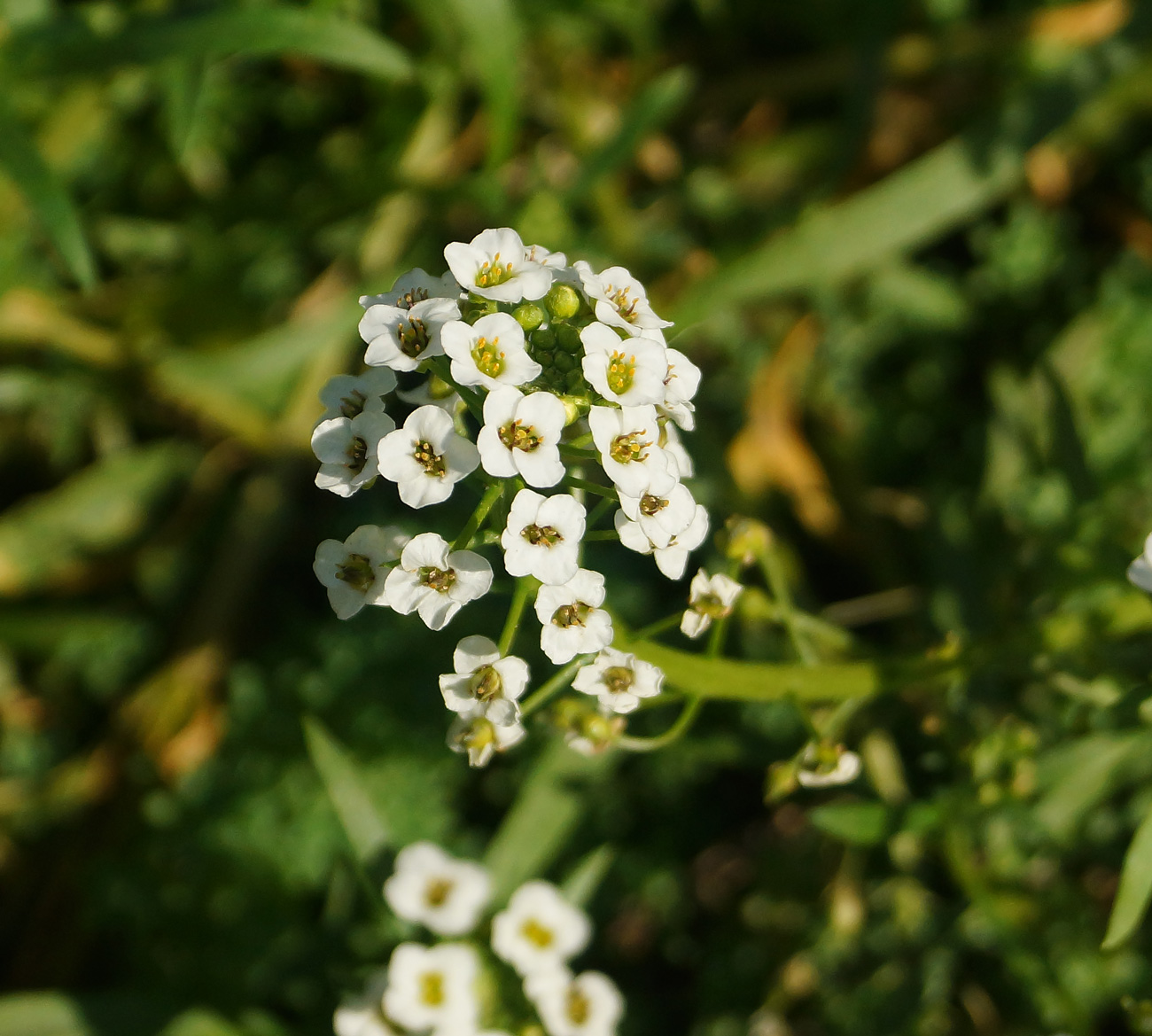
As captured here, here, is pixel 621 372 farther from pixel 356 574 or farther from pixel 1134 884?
pixel 1134 884

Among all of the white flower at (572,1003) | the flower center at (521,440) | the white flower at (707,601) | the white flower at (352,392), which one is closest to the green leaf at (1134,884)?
the white flower at (707,601)

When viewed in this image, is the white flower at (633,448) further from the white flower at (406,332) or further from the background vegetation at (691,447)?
the background vegetation at (691,447)

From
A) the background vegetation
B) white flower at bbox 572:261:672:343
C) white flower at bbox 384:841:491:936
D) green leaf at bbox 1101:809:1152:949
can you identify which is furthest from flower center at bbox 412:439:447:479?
green leaf at bbox 1101:809:1152:949

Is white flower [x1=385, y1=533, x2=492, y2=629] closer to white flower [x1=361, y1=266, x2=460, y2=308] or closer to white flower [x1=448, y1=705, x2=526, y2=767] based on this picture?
white flower [x1=448, y1=705, x2=526, y2=767]

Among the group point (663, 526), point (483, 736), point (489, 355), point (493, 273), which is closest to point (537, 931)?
point (483, 736)

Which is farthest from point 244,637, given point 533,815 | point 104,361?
point 533,815

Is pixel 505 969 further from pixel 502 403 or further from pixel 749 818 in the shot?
pixel 502 403
